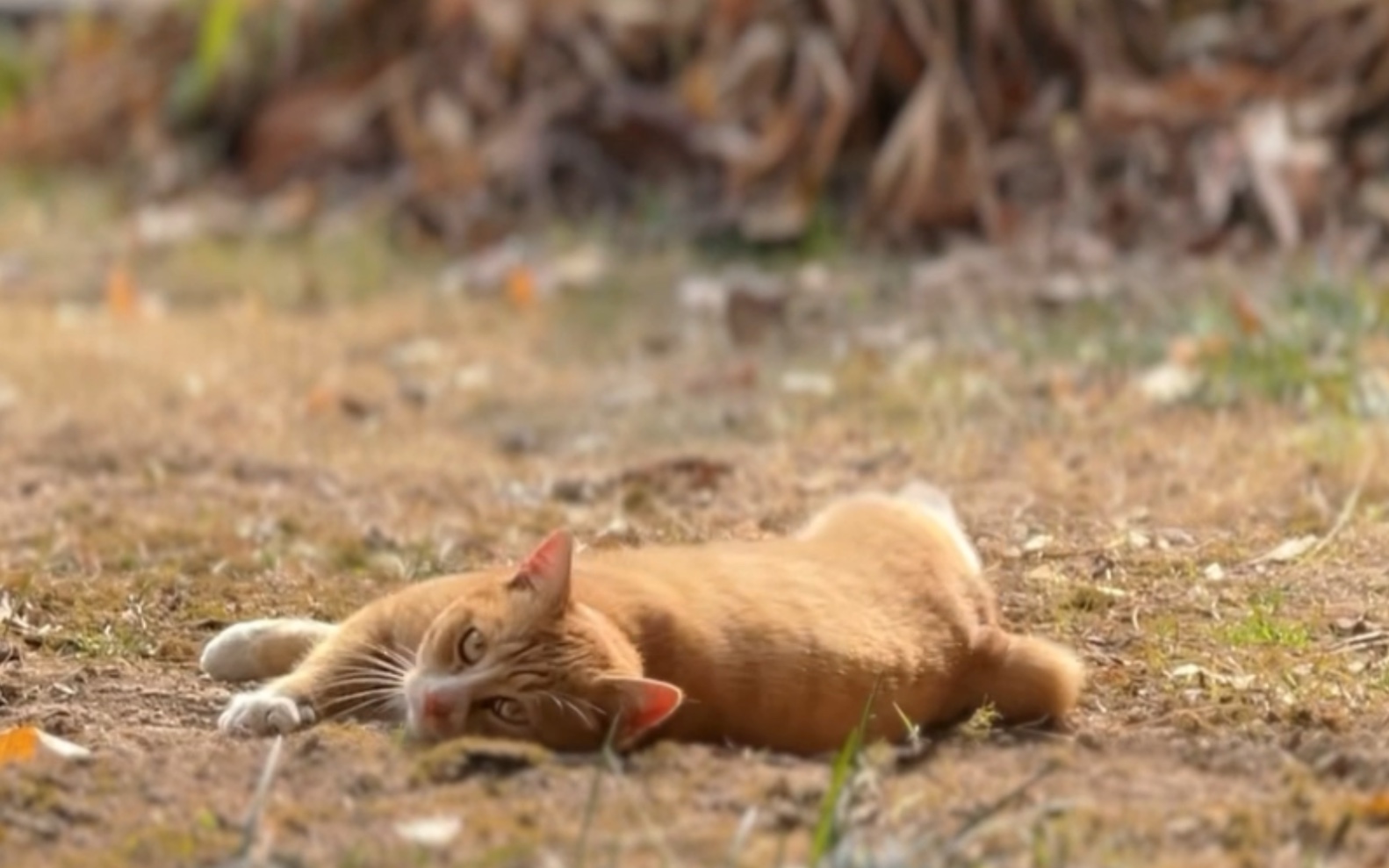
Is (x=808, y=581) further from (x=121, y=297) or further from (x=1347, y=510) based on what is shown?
(x=121, y=297)

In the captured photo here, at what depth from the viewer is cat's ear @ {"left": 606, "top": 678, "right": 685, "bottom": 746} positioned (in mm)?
3199

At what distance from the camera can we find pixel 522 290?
8.02m

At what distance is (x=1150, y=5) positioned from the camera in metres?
8.88

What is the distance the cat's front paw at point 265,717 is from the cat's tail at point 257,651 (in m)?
0.32

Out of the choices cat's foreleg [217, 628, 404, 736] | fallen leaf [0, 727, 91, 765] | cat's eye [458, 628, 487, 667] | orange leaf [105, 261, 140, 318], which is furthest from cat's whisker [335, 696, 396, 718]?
orange leaf [105, 261, 140, 318]

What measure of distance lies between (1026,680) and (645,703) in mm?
708

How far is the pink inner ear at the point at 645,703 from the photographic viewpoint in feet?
10.5

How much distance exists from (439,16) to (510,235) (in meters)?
1.40

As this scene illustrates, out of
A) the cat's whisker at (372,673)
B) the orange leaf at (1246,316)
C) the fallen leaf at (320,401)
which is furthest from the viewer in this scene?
the fallen leaf at (320,401)

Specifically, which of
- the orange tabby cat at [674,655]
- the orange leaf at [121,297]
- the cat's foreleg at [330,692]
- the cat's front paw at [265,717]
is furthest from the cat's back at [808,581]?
the orange leaf at [121,297]

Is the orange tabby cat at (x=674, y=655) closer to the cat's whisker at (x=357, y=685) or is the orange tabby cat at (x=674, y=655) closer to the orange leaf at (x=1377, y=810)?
the cat's whisker at (x=357, y=685)

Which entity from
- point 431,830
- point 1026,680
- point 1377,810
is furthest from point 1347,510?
point 431,830

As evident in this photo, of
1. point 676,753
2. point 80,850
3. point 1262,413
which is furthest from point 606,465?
point 80,850

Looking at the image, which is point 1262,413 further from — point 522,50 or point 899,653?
point 522,50
